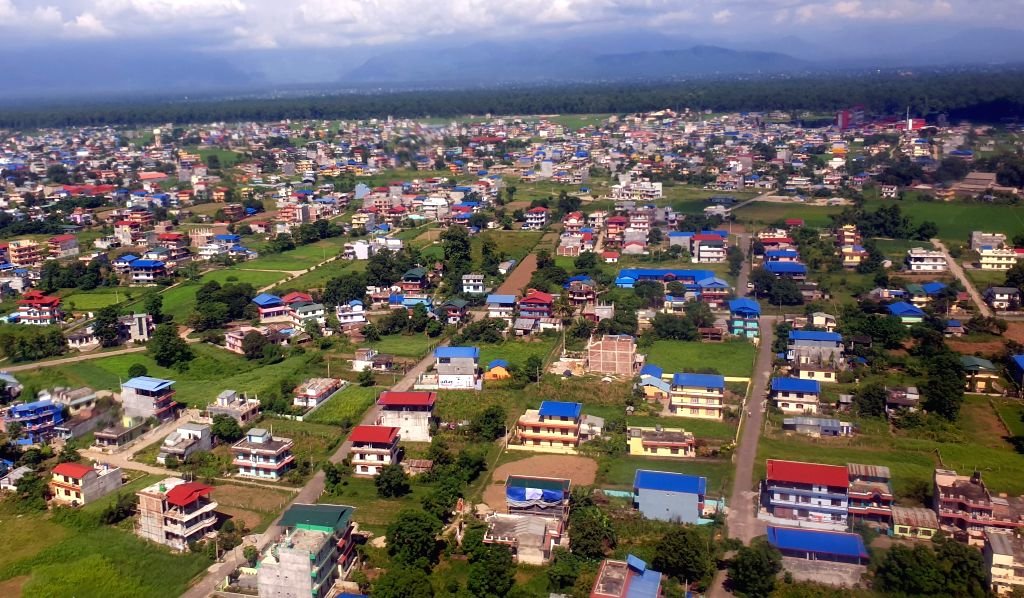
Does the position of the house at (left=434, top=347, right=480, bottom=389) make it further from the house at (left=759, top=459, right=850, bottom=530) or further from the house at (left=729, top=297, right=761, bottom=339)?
the house at (left=759, top=459, right=850, bottom=530)

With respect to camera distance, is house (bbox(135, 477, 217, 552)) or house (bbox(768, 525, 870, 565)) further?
house (bbox(135, 477, 217, 552))

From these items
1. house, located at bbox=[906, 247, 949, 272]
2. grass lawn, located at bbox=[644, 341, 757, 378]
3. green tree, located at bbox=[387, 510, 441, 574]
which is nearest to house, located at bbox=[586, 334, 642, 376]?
grass lawn, located at bbox=[644, 341, 757, 378]

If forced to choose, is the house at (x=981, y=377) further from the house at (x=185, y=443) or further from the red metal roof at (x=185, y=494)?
the house at (x=185, y=443)

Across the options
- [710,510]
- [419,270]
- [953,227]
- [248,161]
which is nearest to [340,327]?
[419,270]

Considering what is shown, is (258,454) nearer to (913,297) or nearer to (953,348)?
(953,348)

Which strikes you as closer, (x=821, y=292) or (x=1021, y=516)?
(x=1021, y=516)

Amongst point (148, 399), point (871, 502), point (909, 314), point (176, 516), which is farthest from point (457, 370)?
point (909, 314)
